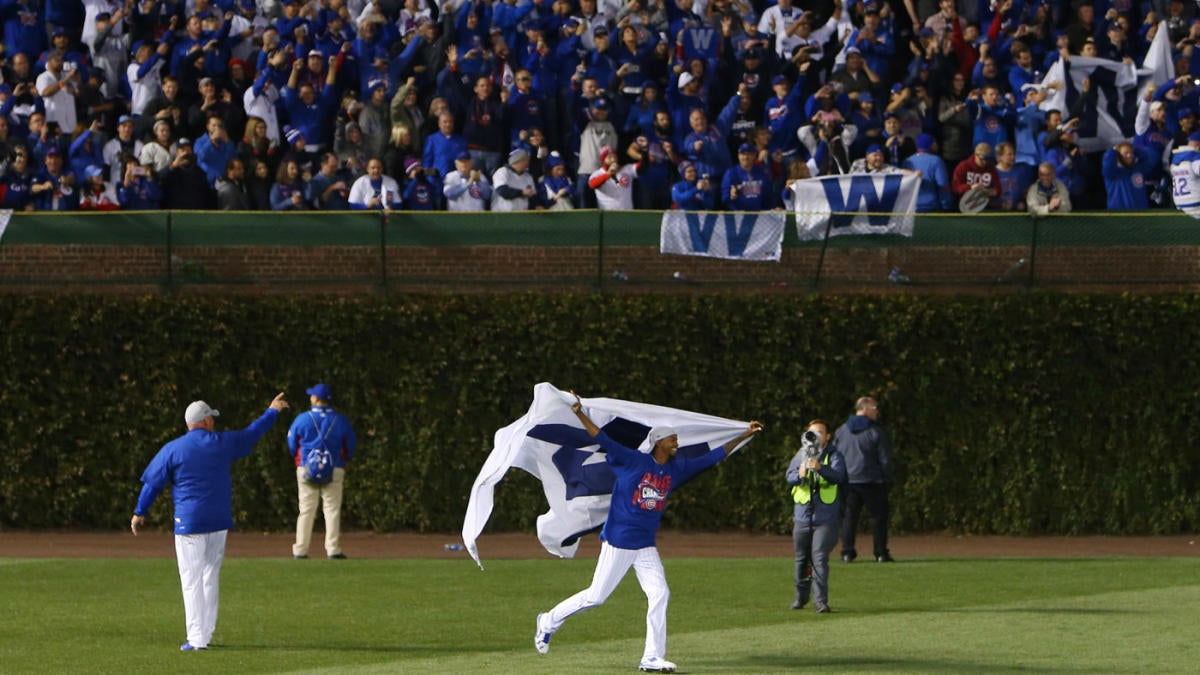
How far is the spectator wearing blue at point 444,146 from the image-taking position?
77.2 ft

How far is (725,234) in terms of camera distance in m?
22.8

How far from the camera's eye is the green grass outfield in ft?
42.7

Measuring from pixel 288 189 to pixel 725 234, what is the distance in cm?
588

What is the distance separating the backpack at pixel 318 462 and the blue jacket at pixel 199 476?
6258mm

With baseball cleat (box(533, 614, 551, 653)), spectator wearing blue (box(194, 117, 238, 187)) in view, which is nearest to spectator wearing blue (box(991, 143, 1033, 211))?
spectator wearing blue (box(194, 117, 238, 187))

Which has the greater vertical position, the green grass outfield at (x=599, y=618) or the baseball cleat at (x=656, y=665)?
the baseball cleat at (x=656, y=665)

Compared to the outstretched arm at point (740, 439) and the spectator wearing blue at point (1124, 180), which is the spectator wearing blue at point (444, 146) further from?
the outstretched arm at point (740, 439)

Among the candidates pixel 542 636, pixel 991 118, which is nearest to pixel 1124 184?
pixel 991 118

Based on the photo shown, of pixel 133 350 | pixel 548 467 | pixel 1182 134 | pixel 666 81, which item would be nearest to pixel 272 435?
pixel 133 350

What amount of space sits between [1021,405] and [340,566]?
8.95m

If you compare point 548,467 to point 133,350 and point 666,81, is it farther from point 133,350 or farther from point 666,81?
point 666,81

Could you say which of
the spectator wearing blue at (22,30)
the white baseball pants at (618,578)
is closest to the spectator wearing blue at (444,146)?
the spectator wearing blue at (22,30)

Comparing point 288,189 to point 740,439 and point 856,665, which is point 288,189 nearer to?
point 740,439

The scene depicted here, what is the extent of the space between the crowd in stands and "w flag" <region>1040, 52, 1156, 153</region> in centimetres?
16
